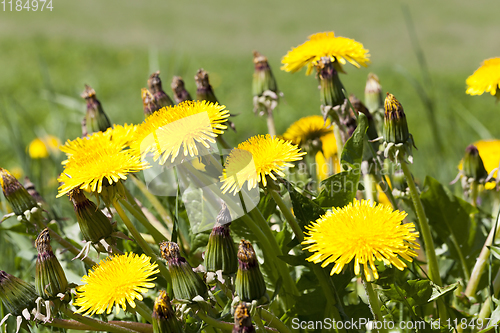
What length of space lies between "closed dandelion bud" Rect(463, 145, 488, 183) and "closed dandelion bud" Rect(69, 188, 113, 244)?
0.75 m

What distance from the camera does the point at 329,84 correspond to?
96cm

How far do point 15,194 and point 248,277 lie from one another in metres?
0.50

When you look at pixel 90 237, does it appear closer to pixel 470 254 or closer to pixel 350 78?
pixel 470 254

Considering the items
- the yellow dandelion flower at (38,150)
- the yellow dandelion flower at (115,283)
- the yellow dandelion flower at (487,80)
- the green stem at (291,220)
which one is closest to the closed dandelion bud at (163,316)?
the yellow dandelion flower at (115,283)

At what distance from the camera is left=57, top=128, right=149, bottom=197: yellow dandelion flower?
2.37ft

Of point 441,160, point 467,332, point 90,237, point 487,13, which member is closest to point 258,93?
point 90,237

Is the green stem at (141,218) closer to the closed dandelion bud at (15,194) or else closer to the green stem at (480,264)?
the closed dandelion bud at (15,194)

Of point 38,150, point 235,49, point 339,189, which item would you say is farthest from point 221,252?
point 235,49

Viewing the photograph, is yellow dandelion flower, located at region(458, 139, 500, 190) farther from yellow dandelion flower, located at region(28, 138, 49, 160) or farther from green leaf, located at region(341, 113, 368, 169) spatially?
yellow dandelion flower, located at region(28, 138, 49, 160)

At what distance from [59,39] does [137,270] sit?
6.78 m

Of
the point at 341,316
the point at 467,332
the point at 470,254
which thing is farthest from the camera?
the point at 470,254

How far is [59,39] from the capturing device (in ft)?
21.9

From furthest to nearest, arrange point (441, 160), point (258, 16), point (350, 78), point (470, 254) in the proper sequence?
1. point (258, 16)
2. point (350, 78)
3. point (441, 160)
4. point (470, 254)

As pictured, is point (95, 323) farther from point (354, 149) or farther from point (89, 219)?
point (354, 149)
